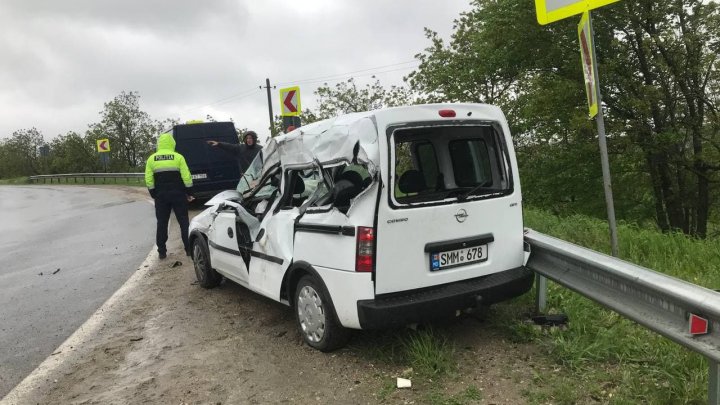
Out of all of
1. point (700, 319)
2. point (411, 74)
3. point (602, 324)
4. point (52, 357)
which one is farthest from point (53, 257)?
point (411, 74)

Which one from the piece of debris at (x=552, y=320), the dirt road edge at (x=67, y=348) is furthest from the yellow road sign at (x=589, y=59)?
the dirt road edge at (x=67, y=348)

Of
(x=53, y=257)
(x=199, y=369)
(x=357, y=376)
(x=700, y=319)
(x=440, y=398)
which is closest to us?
(x=700, y=319)

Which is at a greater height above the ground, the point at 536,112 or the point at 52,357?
the point at 536,112

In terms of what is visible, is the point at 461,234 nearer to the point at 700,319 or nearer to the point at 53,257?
the point at 700,319

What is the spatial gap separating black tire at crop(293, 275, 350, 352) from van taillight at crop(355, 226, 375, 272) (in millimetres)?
417

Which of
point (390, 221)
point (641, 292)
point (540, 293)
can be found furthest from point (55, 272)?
point (641, 292)

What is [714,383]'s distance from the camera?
92.6 inches

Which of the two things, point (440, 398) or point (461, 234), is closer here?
point (440, 398)

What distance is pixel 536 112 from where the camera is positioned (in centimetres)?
1366

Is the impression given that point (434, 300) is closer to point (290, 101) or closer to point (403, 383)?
point (403, 383)

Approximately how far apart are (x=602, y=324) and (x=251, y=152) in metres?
8.44

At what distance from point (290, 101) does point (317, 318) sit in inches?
373

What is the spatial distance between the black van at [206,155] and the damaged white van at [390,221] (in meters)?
9.52

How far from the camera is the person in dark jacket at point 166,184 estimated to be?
304 inches
